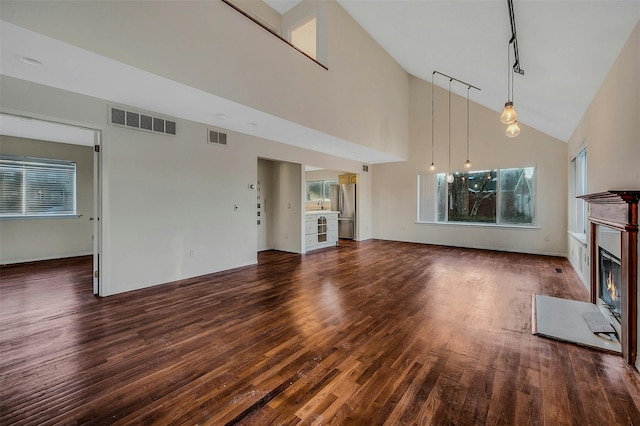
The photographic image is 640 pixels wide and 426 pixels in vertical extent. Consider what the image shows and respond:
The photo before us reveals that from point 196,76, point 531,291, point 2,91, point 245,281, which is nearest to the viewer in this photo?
point 2,91

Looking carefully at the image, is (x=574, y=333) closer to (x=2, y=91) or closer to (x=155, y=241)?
(x=155, y=241)

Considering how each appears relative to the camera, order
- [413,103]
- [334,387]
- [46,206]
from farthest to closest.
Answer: [413,103] < [46,206] < [334,387]

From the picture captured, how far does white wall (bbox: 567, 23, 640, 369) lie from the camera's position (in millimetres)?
2178

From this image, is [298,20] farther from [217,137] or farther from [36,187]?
[36,187]

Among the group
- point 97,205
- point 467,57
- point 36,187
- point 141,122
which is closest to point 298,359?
point 97,205

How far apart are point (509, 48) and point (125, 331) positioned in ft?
18.1

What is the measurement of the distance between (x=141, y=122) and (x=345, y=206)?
6210mm

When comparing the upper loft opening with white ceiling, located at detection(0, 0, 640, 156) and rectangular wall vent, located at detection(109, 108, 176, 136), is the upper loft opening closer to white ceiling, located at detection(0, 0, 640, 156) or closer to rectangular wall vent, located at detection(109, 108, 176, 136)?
white ceiling, located at detection(0, 0, 640, 156)

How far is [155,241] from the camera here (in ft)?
13.5

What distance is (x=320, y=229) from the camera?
7594 mm

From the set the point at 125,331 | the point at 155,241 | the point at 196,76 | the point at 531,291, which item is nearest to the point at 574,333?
the point at 531,291

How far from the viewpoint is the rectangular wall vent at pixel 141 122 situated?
144 inches

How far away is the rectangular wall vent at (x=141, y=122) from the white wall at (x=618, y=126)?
5.25m

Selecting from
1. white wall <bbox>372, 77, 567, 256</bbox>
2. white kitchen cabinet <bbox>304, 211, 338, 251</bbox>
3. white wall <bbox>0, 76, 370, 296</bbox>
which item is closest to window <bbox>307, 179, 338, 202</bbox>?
white wall <bbox>372, 77, 567, 256</bbox>
